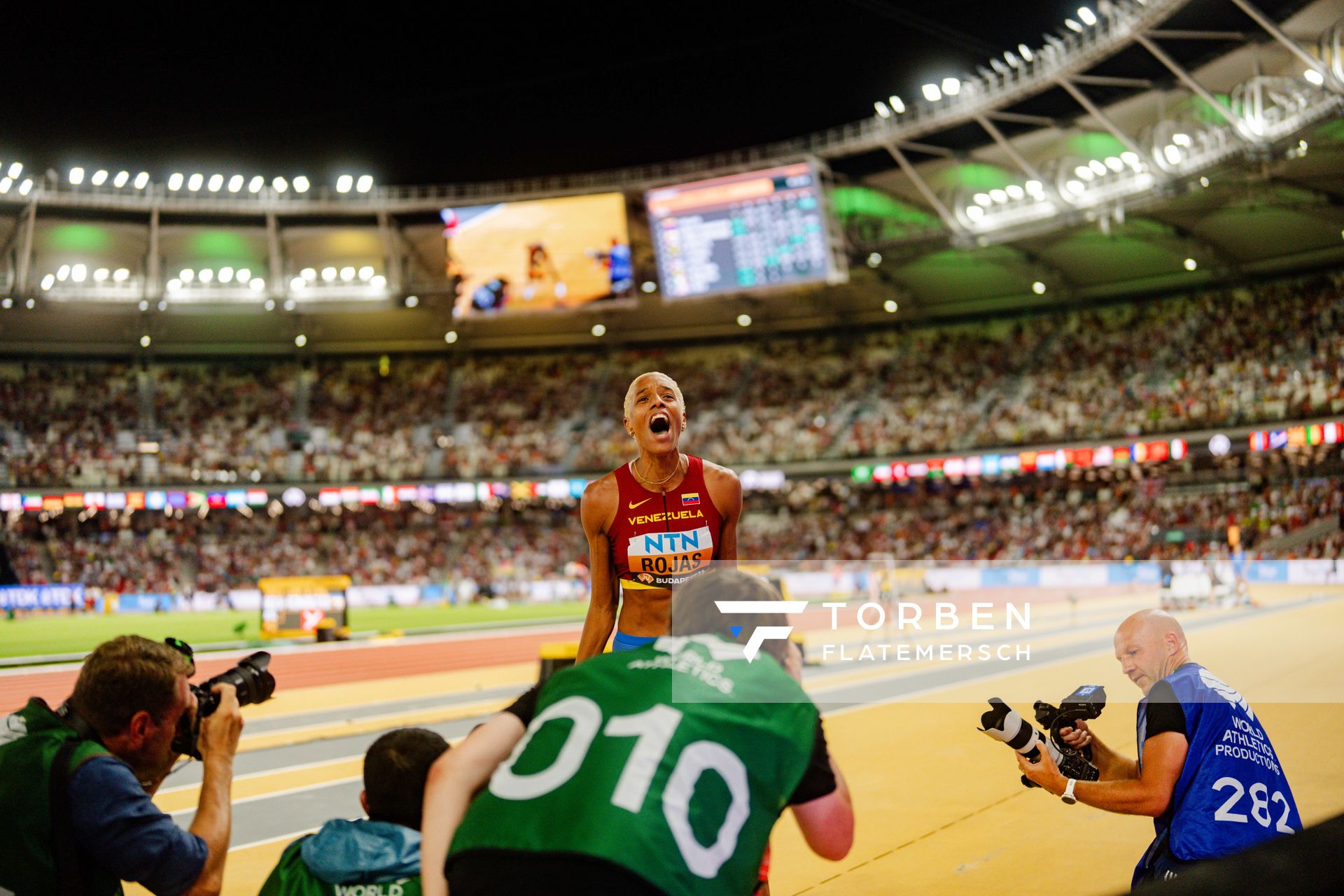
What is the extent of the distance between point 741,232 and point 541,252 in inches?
294

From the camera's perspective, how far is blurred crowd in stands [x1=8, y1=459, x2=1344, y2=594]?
3941cm

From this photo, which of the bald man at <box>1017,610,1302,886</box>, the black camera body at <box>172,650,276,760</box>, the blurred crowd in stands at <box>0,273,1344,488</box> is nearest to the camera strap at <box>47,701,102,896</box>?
the black camera body at <box>172,650,276,760</box>

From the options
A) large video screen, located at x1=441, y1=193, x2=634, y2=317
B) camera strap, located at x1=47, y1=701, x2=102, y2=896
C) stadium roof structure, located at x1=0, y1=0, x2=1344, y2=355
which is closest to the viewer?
camera strap, located at x1=47, y1=701, x2=102, y2=896

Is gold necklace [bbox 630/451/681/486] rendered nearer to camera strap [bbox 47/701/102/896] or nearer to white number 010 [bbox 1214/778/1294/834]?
white number 010 [bbox 1214/778/1294/834]

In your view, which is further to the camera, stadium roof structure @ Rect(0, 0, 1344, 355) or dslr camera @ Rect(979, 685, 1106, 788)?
stadium roof structure @ Rect(0, 0, 1344, 355)

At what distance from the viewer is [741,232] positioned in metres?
37.7

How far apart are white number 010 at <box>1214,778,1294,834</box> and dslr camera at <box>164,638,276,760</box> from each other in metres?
A: 3.35

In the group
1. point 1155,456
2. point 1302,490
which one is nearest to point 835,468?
point 1155,456

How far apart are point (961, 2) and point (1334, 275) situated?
17.8 m

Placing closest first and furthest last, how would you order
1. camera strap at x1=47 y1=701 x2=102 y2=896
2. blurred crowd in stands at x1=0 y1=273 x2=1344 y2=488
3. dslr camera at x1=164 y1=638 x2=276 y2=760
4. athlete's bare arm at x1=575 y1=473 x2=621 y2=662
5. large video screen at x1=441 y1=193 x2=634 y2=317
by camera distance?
camera strap at x1=47 y1=701 x2=102 y2=896 → dslr camera at x1=164 y1=638 x2=276 y2=760 → athlete's bare arm at x1=575 y1=473 x2=621 y2=662 → large video screen at x1=441 y1=193 x2=634 y2=317 → blurred crowd in stands at x1=0 y1=273 x2=1344 y2=488

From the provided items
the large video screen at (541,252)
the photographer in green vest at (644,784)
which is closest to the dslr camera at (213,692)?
the photographer in green vest at (644,784)

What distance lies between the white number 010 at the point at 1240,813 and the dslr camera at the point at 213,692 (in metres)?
3.35

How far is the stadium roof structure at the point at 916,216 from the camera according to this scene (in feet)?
99.7

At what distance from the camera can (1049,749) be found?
3.99 m
